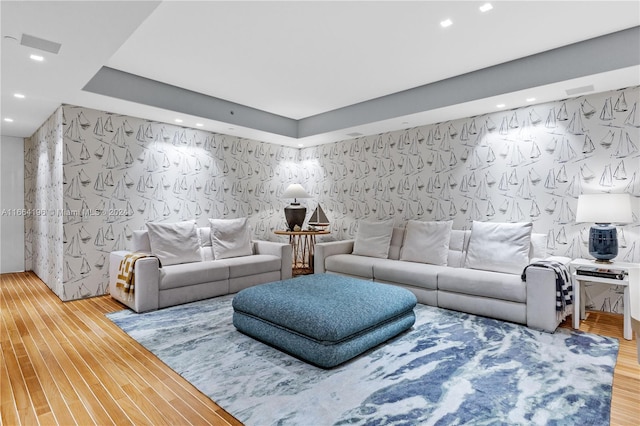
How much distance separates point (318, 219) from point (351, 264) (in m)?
1.65

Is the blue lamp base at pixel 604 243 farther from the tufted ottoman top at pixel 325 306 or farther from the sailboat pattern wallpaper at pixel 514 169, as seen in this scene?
the tufted ottoman top at pixel 325 306

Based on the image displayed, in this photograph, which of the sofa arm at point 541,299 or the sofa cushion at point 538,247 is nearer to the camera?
the sofa arm at point 541,299

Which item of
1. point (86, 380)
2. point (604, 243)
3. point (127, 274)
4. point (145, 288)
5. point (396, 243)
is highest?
point (604, 243)

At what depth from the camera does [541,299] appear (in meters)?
3.12

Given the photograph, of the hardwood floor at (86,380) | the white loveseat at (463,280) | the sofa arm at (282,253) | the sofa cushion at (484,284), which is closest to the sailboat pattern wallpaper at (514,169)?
the white loveseat at (463,280)

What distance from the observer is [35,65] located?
2939 mm

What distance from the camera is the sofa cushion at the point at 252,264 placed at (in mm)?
4449

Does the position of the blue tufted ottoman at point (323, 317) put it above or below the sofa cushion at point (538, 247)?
below

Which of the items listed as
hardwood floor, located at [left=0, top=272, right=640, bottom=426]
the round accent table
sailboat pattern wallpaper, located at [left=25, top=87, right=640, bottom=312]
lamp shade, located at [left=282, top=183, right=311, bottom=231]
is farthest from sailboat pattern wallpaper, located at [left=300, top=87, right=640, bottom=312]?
hardwood floor, located at [left=0, top=272, right=640, bottom=426]

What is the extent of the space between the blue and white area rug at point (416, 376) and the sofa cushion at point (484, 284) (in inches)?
11.5

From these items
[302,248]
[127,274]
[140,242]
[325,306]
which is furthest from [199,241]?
[325,306]

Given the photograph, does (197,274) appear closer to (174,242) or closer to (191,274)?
(191,274)

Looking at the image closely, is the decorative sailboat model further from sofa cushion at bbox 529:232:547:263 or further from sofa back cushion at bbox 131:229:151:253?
sofa cushion at bbox 529:232:547:263

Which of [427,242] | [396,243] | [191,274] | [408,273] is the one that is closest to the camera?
[191,274]
